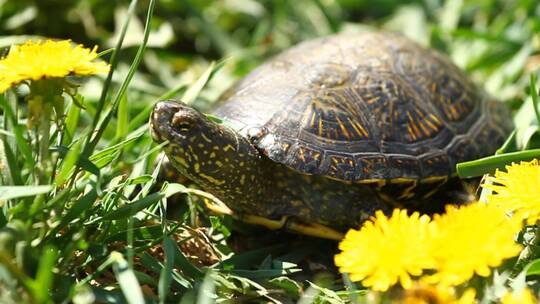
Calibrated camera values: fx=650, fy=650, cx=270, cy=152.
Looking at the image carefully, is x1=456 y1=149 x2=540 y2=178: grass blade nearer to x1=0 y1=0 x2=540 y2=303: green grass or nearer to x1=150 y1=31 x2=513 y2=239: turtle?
x1=0 y1=0 x2=540 y2=303: green grass

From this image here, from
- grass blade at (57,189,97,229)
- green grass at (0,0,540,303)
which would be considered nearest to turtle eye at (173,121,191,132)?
green grass at (0,0,540,303)

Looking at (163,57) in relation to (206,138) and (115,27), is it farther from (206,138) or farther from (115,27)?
(206,138)

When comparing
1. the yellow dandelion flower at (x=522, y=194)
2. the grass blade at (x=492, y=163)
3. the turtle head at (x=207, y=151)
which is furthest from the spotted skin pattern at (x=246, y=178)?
the yellow dandelion flower at (x=522, y=194)

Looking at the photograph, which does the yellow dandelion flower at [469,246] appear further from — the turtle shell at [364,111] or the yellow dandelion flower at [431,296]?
the turtle shell at [364,111]

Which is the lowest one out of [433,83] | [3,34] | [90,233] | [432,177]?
[3,34]

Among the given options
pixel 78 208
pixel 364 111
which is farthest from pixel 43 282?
pixel 364 111

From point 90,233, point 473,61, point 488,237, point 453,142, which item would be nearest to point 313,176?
point 453,142
